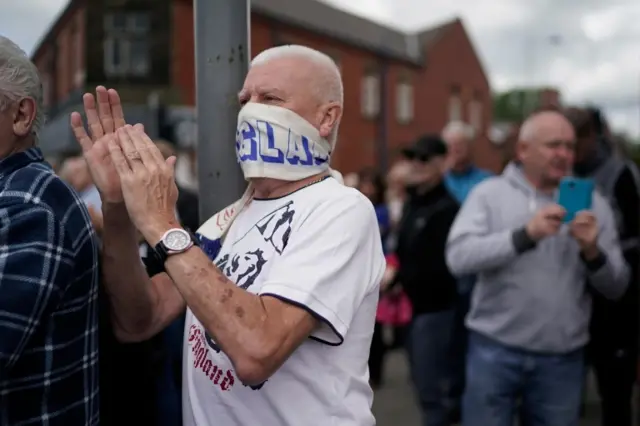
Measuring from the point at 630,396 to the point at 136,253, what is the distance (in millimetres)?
3161

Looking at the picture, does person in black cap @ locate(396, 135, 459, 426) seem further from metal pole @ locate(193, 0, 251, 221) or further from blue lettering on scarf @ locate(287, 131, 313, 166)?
blue lettering on scarf @ locate(287, 131, 313, 166)

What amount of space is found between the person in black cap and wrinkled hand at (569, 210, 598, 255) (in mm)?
1757

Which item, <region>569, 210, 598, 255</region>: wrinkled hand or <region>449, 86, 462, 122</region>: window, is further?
<region>449, 86, 462, 122</region>: window

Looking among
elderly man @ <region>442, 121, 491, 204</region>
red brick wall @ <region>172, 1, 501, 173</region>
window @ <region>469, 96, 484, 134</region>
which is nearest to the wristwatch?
elderly man @ <region>442, 121, 491, 204</region>

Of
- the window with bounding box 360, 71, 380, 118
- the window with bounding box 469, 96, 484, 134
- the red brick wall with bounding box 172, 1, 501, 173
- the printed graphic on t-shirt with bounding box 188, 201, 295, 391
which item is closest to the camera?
the printed graphic on t-shirt with bounding box 188, 201, 295, 391

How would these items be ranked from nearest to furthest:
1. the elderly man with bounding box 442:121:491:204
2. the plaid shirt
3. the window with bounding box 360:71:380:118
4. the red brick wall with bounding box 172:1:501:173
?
the plaid shirt
the elderly man with bounding box 442:121:491:204
the red brick wall with bounding box 172:1:501:173
the window with bounding box 360:71:380:118

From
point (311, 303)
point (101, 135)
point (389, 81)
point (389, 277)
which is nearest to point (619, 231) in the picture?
point (389, 277)

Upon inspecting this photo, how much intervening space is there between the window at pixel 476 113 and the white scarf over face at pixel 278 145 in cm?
3554

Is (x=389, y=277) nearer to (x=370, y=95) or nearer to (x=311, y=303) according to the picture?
(x=311, y=303)

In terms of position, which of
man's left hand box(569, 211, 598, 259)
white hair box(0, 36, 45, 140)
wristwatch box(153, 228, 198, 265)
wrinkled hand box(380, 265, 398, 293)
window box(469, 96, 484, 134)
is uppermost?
window box(469, 96, 484, 134)

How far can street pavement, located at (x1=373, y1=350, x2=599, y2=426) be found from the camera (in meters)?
5.89

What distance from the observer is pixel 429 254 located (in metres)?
5.07

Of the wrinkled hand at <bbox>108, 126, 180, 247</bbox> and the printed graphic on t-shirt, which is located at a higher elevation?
the wrinkled hand at <bbox>108, 126, 180, 247</bbox>

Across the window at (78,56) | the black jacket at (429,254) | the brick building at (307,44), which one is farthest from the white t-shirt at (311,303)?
the window at (78,56)
